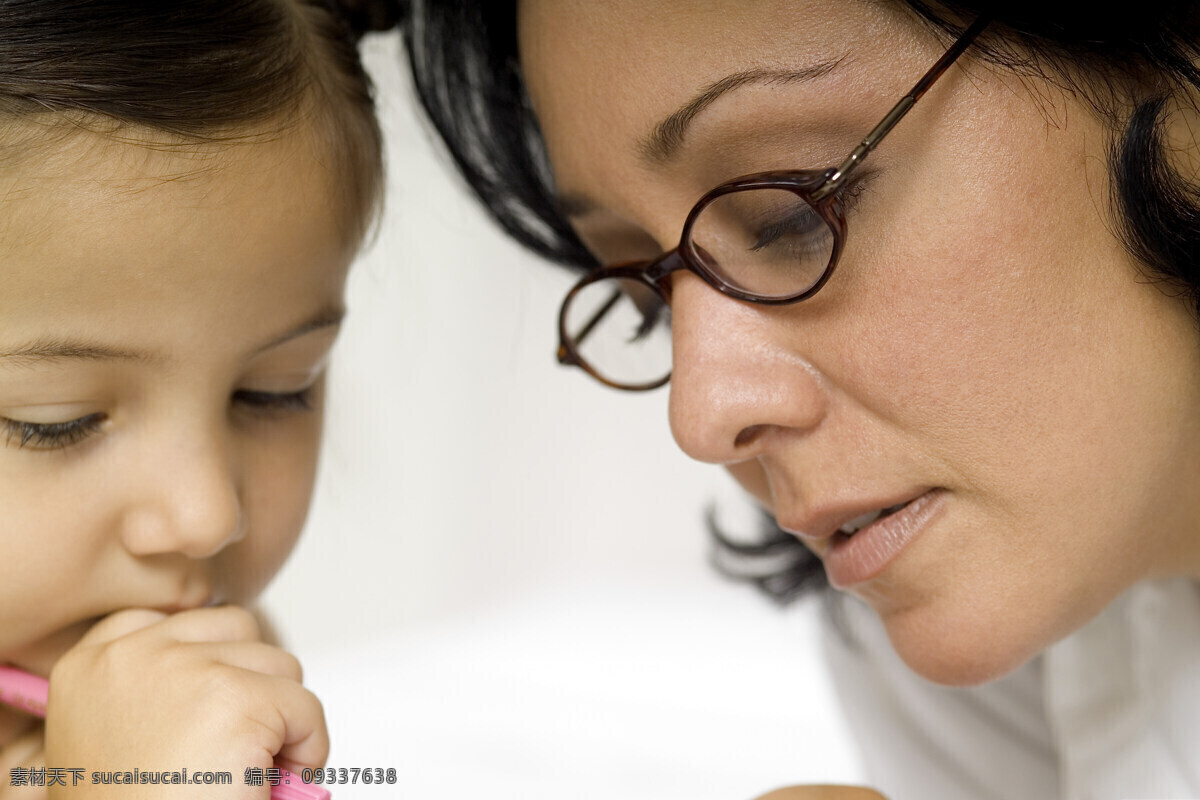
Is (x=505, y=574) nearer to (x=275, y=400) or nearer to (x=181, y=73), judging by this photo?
(x=275, y=400)

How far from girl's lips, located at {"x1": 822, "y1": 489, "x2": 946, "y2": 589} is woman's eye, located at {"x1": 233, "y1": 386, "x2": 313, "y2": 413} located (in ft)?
1.69

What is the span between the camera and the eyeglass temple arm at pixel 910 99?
0.84m

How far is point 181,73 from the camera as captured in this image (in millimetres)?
985

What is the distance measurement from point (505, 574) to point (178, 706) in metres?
0.75

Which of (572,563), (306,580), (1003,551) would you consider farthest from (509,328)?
(1003,551)

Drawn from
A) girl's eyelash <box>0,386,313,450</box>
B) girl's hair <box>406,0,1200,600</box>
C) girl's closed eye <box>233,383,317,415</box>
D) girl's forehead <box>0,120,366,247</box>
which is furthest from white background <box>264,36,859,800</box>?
girl's hair <box>406,0,1200,600</box>

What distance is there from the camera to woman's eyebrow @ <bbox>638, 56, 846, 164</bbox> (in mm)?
858

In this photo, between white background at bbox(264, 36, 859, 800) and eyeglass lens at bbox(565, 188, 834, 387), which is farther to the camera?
white background at bbox(264, 36, 859, 800)

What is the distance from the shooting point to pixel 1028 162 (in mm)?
849

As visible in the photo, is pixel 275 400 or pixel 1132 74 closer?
pixel 1132 74

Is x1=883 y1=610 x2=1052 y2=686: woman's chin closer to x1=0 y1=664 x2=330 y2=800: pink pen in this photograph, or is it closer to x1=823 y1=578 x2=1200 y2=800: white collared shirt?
x1=823 y1=578 x2=1200 y2=800: white collared shirt

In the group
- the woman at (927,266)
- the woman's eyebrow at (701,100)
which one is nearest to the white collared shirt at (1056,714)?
the woman at (927,266)

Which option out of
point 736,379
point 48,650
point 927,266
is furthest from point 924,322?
point 48,650

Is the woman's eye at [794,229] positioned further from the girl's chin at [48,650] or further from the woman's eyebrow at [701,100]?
the girl's chin at [48,650]
